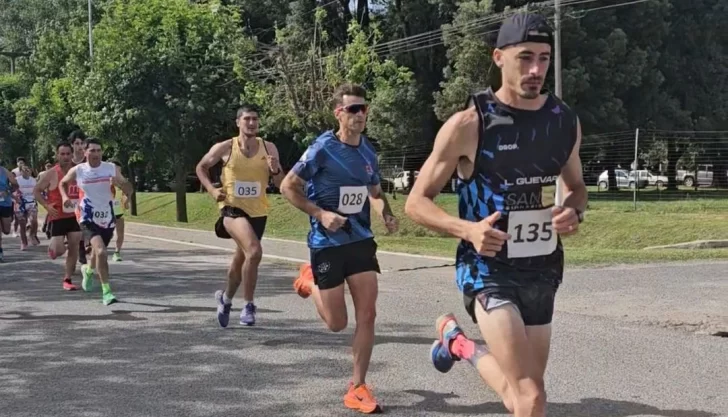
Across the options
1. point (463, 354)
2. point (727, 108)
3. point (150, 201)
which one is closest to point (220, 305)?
point (463, 354)

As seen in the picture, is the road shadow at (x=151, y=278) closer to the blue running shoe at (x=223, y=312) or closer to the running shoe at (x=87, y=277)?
the running shoe at (x=87, y=277)

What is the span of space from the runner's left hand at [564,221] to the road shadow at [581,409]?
1869 mm

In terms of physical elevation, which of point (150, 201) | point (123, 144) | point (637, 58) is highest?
point (637, 58)

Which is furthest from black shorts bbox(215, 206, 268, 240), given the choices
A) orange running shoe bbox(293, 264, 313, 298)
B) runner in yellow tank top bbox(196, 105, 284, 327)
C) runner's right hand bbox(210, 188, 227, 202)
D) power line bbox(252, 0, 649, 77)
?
power line bbox(252, 0, 649, 77)

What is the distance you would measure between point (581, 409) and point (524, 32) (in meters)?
2.60

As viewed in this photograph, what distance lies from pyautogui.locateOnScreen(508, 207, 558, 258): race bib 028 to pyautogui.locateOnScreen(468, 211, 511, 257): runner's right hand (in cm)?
21

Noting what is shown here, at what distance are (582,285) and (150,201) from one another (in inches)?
1245

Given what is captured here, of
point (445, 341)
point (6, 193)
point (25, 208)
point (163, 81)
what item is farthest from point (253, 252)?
point (163, 81)

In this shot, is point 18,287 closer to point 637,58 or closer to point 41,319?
point 41,319

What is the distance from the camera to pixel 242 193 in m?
7.61

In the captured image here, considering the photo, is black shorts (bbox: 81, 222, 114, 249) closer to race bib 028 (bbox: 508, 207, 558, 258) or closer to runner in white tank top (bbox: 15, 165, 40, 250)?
race bib 028 (bbox: 508, 207, 558, 258)

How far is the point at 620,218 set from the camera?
853 inches

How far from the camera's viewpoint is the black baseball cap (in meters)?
3.42

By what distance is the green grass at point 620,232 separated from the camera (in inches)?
570
